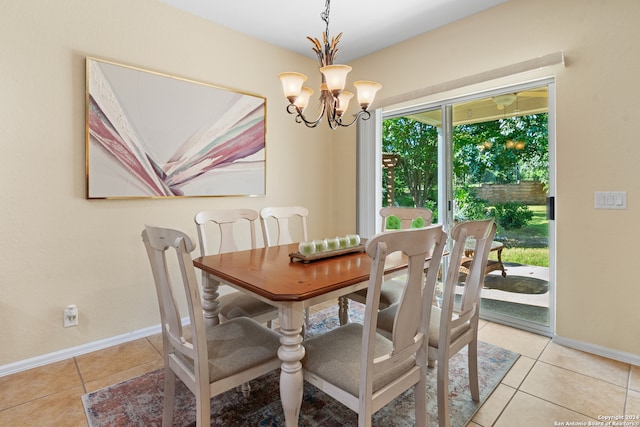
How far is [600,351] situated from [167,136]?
3.47 meters

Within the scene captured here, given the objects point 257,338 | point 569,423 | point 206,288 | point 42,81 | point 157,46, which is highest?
point 157,46

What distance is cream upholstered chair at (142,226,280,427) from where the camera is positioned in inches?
48.2

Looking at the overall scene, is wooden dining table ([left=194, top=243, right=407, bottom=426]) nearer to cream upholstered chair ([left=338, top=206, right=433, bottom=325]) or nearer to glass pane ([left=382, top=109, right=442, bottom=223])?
cream upholstered chair ([left=338, top=206, right=433, bottom=325])

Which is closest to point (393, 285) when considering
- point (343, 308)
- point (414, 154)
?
point (343, 308)

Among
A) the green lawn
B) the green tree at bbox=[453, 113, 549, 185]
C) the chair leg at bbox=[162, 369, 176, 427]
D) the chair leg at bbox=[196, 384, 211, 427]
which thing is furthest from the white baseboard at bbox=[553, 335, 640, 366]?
the chair leg at bbox=[162, 369, 176, 427]

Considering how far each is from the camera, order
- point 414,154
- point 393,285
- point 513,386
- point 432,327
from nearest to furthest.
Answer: point 432,327 < point 513,386 < point 393,285 < point 414,154

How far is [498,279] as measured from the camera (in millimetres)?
2926

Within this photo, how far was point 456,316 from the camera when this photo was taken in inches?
65.1

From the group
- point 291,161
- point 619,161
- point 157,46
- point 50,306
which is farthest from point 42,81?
point 619,161

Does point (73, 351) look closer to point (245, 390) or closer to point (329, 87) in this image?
point (245, 390)

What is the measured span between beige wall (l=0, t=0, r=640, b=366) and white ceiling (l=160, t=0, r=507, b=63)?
0.18m

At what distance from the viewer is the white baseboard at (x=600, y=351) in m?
2.16

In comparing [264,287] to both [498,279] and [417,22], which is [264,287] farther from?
[417,22]

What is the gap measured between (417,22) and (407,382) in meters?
2.83
